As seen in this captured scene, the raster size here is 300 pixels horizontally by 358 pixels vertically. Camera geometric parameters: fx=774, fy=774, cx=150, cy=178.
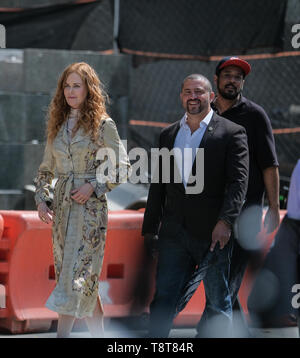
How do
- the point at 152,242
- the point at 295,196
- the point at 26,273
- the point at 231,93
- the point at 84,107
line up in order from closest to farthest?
1. the point at 84,107
2. the point at 231,93
3. the point at 152,242
4. the point at 295,196
5. the point at 26,273

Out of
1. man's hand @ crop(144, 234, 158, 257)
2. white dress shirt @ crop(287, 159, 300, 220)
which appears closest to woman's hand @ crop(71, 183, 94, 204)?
man's hand @ crop(144, 234, 158, 257)

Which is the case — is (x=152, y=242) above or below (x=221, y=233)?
below

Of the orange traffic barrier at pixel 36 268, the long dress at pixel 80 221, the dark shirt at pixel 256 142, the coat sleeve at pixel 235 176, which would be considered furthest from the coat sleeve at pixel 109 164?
the orange traffic barrier at pixel 36 268

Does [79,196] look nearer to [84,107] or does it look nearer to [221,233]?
[84,107]

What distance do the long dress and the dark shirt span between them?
87cm

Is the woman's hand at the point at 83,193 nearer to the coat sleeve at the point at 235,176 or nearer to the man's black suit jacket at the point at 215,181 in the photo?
the man's black suit jacket at the point at 215,181

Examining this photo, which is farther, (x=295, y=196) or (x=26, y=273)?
(x=26, y=273)

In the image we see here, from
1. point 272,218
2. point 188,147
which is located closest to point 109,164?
point 188,147

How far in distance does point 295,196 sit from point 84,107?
1702 mm

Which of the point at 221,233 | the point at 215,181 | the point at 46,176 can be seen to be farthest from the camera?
the point at 46,176

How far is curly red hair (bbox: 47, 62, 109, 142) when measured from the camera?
16.4 ft

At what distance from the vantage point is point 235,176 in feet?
15.9

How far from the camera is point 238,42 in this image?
9.48m
